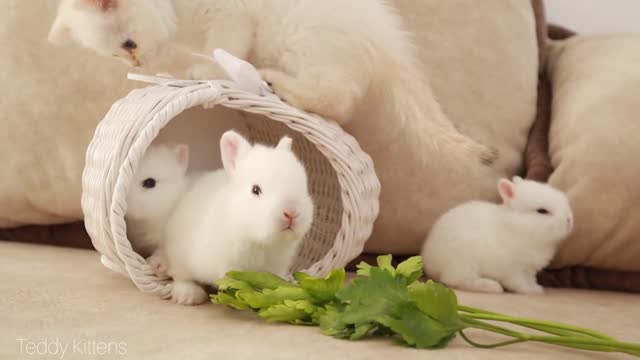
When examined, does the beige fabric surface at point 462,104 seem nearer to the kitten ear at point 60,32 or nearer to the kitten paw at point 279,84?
the kitten paw at point 279,84

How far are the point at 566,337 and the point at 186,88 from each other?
743 mm

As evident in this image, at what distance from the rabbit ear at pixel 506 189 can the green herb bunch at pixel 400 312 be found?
576 mm

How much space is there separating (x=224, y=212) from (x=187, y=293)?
0.52 feet

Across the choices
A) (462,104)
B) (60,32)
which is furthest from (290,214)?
(462,104)

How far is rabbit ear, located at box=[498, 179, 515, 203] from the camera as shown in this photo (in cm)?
163

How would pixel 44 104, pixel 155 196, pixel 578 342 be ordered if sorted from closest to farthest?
pixel 578 342 → pixel 155 196 → pixel 44 104

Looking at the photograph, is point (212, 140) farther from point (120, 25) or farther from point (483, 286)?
point (483, 286)

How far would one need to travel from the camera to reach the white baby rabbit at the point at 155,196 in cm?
138

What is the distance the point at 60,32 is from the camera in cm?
152

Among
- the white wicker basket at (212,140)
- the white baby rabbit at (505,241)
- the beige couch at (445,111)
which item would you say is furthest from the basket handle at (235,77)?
the white baby rabbit at (505,241)

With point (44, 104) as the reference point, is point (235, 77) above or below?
above

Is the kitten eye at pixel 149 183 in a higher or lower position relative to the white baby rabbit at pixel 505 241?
higher

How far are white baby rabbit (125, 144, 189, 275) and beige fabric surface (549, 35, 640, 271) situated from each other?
0.83 m

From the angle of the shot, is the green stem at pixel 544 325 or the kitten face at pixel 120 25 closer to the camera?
the green stem at pixel 544 325
